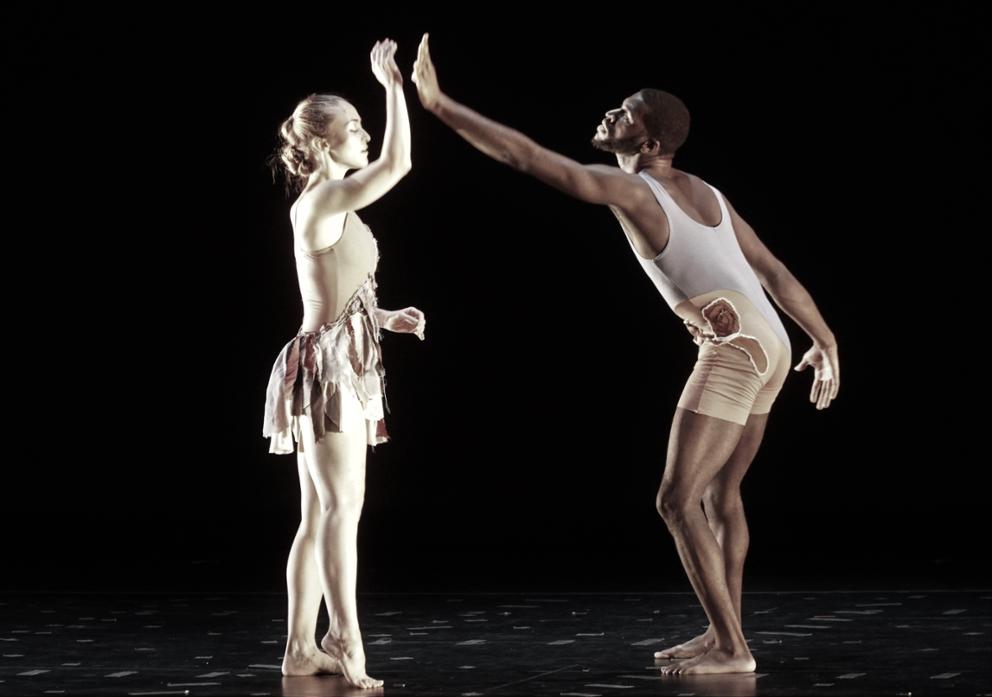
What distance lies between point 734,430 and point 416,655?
3.02ft

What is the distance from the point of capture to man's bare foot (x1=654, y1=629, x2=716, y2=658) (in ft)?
11.4

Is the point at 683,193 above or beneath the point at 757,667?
above

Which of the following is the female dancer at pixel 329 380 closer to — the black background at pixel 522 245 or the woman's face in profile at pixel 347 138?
the woman's face in profile at pixel 347 138

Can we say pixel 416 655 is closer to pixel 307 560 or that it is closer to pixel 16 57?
pixel 307 560

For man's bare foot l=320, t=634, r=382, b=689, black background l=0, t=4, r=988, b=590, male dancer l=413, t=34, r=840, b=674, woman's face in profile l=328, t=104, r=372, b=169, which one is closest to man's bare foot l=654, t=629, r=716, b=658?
male dancer l=413, t=34, r=840, b=674

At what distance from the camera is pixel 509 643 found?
3789mm

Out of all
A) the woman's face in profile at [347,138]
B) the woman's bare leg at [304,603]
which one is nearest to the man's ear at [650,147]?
the woman's face in profile at [347,138]

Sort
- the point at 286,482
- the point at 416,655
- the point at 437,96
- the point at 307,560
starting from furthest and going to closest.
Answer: the point at 286,482
the point at 416,655
the point at 307,560
the point at 437,96

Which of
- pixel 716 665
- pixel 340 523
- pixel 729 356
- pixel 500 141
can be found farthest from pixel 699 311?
pixel 340 523

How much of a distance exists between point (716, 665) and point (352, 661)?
2.49 feet

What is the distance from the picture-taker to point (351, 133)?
3270mm

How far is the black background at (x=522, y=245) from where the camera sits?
7824mm

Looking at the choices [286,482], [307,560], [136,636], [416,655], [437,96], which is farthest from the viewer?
[286,482]

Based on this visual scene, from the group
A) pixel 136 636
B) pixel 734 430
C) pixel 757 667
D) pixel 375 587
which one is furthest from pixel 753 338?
pixel 375 587
